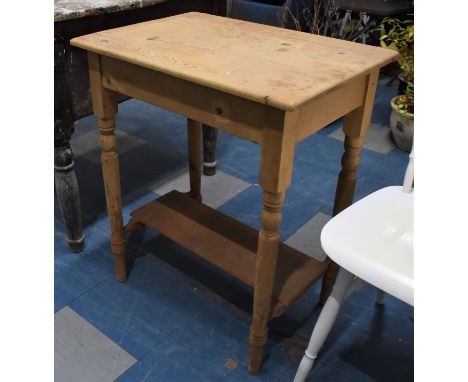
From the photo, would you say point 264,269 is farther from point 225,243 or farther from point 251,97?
point 251,97

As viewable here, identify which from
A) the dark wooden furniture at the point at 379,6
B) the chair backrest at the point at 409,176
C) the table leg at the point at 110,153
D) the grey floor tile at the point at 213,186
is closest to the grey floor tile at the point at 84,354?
the table leg at the point at 110,153

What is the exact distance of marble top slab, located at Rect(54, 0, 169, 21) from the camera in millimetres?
1263

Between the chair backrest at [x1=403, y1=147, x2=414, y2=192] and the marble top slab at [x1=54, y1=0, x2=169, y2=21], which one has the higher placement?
the marble top slab at [x1=54, y1=0, x2=169, y2=21]

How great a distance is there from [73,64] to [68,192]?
1.29ft

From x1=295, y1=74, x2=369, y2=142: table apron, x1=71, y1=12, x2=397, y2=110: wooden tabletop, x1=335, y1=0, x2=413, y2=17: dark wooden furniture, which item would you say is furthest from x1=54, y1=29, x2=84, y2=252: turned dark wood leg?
x1=335, y1=0, x2=413, y2=17: dark wooden furniture

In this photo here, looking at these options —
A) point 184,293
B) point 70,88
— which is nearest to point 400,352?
point 184,293

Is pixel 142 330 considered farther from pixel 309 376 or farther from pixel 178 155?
pixel 178 155

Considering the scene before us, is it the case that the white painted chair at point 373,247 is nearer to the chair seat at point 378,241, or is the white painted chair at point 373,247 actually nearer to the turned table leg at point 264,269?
the chair seat at point 378,241

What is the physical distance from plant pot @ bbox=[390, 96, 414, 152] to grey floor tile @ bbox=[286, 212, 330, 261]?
2.45 feet

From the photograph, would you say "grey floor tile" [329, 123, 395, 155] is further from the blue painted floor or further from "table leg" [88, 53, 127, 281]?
"table leg" [88, 53, 127, 281]

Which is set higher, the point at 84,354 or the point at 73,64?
the point at 73,64

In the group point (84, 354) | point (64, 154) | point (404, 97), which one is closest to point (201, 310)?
point (84, 354)

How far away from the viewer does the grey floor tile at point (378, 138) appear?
2.38m

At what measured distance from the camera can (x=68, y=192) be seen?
4.99 ft
